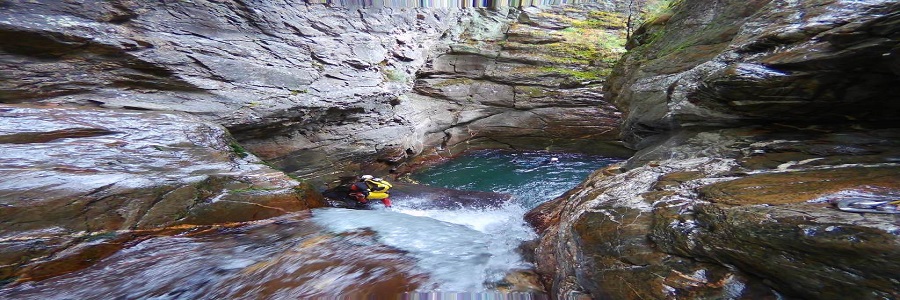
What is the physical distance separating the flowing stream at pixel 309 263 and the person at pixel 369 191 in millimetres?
1673

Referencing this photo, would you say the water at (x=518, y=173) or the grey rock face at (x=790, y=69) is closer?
the grey rock face at (x=790, y=69)

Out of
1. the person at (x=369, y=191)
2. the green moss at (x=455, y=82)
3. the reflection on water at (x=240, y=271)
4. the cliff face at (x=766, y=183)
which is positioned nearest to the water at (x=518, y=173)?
the green moss at (x=455, y=82)

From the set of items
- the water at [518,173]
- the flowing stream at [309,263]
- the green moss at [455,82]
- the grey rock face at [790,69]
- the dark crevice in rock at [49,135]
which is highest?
the grey rock face at [790,69]

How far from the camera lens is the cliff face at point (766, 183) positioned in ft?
7.38

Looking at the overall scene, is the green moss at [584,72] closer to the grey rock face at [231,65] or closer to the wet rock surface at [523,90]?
the wet rock surface at [523,90]

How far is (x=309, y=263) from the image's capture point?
Answer: 4438 mm

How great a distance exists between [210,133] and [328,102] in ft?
13.9

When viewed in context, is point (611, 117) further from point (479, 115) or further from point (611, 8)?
point (611, 8)

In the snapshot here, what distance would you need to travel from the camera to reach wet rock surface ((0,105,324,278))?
4297 millimetres

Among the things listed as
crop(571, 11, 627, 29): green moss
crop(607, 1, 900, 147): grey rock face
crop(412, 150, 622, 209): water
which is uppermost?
crop(571, 11, 627, 29): green moss

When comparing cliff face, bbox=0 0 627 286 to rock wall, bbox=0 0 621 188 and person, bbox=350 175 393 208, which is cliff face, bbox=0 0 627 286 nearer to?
rock wall, bbox=0 0 621 188

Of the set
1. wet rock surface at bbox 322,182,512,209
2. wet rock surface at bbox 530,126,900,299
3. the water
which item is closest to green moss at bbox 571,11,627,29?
the water

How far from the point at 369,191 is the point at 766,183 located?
284 inches

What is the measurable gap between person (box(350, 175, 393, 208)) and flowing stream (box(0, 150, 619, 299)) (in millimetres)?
1673
